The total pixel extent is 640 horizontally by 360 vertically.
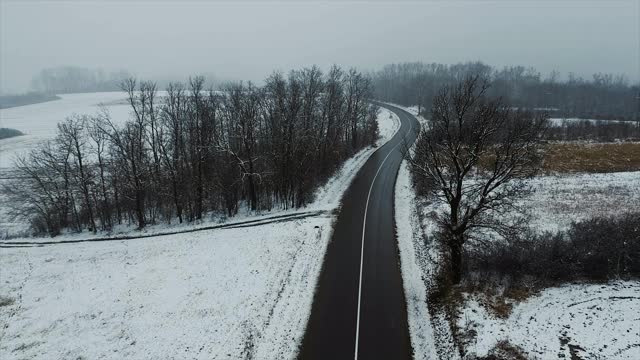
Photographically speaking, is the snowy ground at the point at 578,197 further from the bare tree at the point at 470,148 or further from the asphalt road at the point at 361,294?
the asphalt road at the point at 361,294

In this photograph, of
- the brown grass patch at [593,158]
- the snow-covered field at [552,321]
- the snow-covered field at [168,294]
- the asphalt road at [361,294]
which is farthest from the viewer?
the brown grass patch at [593,158]

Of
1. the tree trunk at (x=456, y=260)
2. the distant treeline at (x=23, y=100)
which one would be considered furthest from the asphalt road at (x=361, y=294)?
the distant treeline at (x=23, y=100)

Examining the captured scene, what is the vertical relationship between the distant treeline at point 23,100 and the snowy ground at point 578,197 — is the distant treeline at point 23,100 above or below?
above

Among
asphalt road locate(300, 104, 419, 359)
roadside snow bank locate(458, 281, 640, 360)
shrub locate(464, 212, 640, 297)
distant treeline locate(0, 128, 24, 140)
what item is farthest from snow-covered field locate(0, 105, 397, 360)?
distant treeline locate(0, 128, 24, 140)

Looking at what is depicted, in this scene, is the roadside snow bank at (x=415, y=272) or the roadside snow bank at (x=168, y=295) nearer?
the roadside snow bank at (x=415, y=272)

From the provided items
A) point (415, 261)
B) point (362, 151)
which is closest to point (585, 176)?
point (415, 261)

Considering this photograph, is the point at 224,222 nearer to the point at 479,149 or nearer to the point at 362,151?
the point at 479,149

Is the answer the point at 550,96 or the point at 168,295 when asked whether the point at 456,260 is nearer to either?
the point at 168,295
